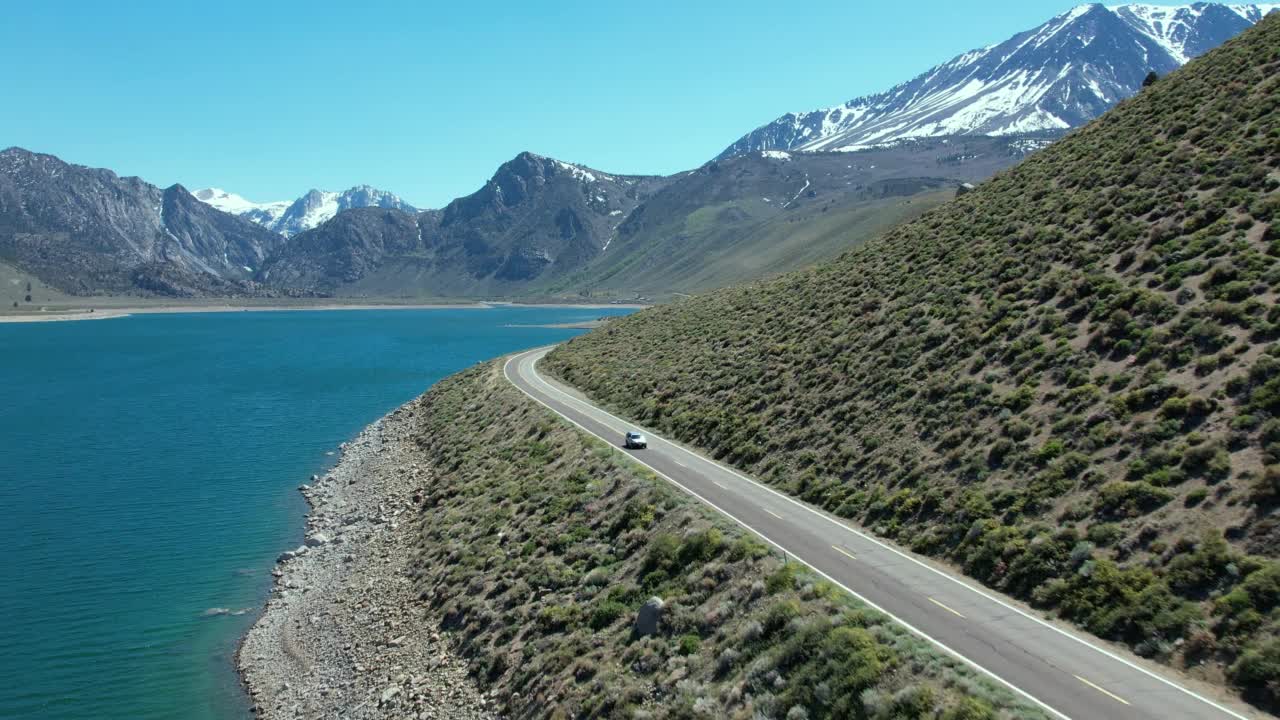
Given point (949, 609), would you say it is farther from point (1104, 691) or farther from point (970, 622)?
point (1104, 691)

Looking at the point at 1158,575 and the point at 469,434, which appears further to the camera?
the point at 469,434

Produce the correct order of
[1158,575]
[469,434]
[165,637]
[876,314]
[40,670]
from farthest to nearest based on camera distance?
[469,434] → [876,314] → [165,637] → [40,670] → [1158,575]

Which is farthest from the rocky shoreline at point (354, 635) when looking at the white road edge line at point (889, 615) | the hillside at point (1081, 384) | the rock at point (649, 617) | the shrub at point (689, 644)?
the hillside at point (1081, 384)

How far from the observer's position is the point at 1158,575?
20859 mm

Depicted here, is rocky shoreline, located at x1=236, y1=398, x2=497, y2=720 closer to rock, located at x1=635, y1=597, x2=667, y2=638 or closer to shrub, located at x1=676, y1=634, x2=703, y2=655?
rock, located at x1=635, y1=597, x2=667, y2=638

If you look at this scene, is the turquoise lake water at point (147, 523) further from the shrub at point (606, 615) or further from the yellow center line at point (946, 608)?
the yellow center line at point (946, 608)

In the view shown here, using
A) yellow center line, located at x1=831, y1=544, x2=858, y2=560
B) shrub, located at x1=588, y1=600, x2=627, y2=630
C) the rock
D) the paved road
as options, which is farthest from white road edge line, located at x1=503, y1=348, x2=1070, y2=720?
shrub, located at x1=588, y1=600, x2=627, y2=630

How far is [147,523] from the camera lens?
49969mm

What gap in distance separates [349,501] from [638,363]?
30.5 metres

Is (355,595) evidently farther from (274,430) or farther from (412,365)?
(412,365)

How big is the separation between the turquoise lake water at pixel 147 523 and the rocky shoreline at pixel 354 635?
4.57 ft

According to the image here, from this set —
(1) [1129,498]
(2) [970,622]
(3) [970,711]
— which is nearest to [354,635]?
(2) [970,622]

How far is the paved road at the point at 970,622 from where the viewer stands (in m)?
16.8

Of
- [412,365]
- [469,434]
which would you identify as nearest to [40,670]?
[469,434]
